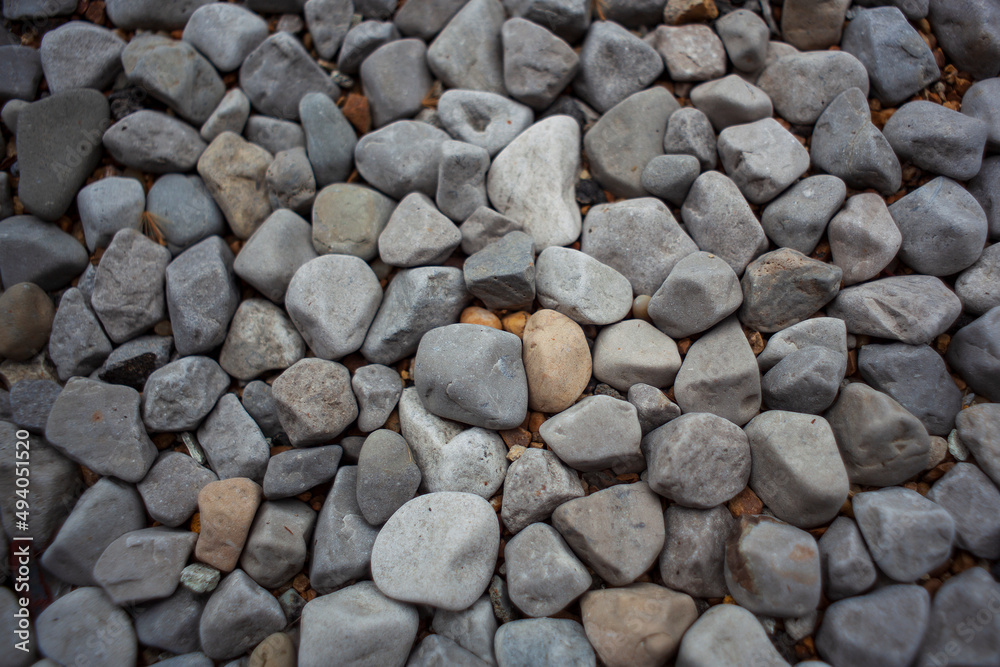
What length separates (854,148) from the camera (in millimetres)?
1664

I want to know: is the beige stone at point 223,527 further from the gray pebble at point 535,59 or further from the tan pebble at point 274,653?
the gray pebble at point 535,59

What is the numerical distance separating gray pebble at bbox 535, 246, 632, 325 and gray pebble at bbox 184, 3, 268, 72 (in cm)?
147

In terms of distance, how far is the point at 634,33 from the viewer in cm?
198

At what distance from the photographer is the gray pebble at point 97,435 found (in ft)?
5.37

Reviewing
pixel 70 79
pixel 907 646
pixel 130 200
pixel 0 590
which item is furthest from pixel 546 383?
pixel 70 79

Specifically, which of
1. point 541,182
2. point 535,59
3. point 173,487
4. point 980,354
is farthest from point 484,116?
point 980,354

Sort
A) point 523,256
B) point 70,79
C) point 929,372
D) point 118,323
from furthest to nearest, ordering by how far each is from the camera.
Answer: point 70,79, point 118,323, point 523,256, point 929,372

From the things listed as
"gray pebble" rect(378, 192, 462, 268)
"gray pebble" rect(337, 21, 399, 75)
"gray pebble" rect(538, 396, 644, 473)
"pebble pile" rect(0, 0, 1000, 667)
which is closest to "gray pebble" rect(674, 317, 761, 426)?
"pebble pile" rect(0, 0, 1000, 667)

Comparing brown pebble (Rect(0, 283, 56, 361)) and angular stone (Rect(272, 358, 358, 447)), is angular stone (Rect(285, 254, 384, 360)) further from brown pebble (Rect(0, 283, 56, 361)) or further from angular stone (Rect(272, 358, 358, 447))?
brown pebble (Rect(0, 283, 56, 361))

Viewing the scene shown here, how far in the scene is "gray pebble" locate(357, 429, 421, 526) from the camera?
153 cm

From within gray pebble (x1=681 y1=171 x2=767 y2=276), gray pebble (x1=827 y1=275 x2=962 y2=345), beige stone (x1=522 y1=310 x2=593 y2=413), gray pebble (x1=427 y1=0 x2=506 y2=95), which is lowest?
beige stone (x1=522 y1=310 x2=593 y2=413)

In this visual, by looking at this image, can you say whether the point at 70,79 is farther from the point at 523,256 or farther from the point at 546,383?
the point at 546,383

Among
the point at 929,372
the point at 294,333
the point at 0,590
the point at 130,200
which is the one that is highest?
the point at 130,200

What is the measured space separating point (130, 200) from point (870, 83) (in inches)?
106
